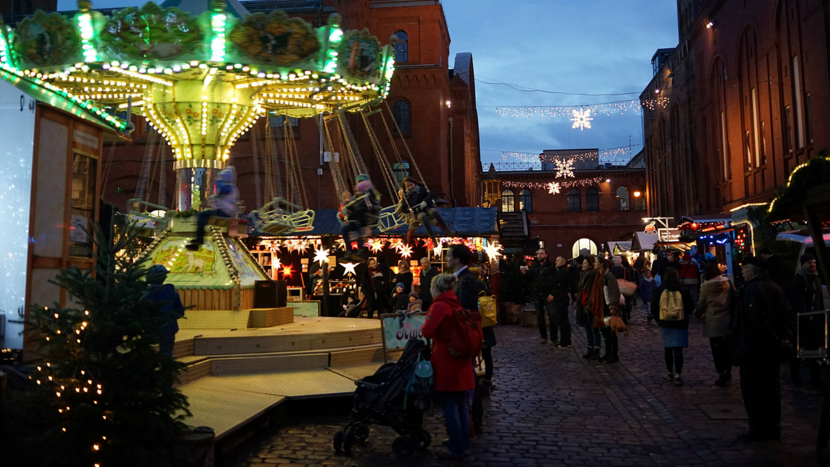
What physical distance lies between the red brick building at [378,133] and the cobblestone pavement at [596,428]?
69.6ft

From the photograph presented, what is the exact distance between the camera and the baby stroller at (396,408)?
6.90 meters

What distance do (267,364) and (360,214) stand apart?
294 cm

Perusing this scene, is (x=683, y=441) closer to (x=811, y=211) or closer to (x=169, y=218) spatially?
(x=811, y=211)

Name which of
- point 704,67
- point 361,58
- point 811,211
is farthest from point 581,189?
point 811,211

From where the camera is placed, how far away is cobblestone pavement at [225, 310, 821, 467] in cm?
673

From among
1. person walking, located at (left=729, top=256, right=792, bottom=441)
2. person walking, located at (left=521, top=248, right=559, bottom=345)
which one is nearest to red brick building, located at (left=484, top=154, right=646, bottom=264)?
person walking, located at (left=521, top=248, right=559, bottom=345)

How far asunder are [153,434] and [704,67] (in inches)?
1541

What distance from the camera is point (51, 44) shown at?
11617mm

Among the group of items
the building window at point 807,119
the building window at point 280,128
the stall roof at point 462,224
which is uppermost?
the building window at point 280,128

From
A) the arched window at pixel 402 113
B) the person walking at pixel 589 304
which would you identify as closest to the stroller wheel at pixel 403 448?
the person walking at pixel 589 304

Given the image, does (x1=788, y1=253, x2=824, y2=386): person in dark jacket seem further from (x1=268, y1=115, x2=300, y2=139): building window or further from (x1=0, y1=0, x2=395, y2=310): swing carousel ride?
(x1=268, y1=115, x2=300, y2=139): building window

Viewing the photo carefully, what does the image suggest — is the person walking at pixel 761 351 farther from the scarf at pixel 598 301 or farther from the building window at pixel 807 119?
the building window at pixel 807 119

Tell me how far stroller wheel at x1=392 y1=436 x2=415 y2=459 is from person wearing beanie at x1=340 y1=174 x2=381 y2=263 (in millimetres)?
5142

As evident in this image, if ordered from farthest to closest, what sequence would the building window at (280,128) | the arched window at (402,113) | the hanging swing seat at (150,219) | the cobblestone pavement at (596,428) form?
the arched window at (402,113)
the building window at (280,128)
the hanging swing seat at (150,219)
the cobblestone pavement at (596,428)
